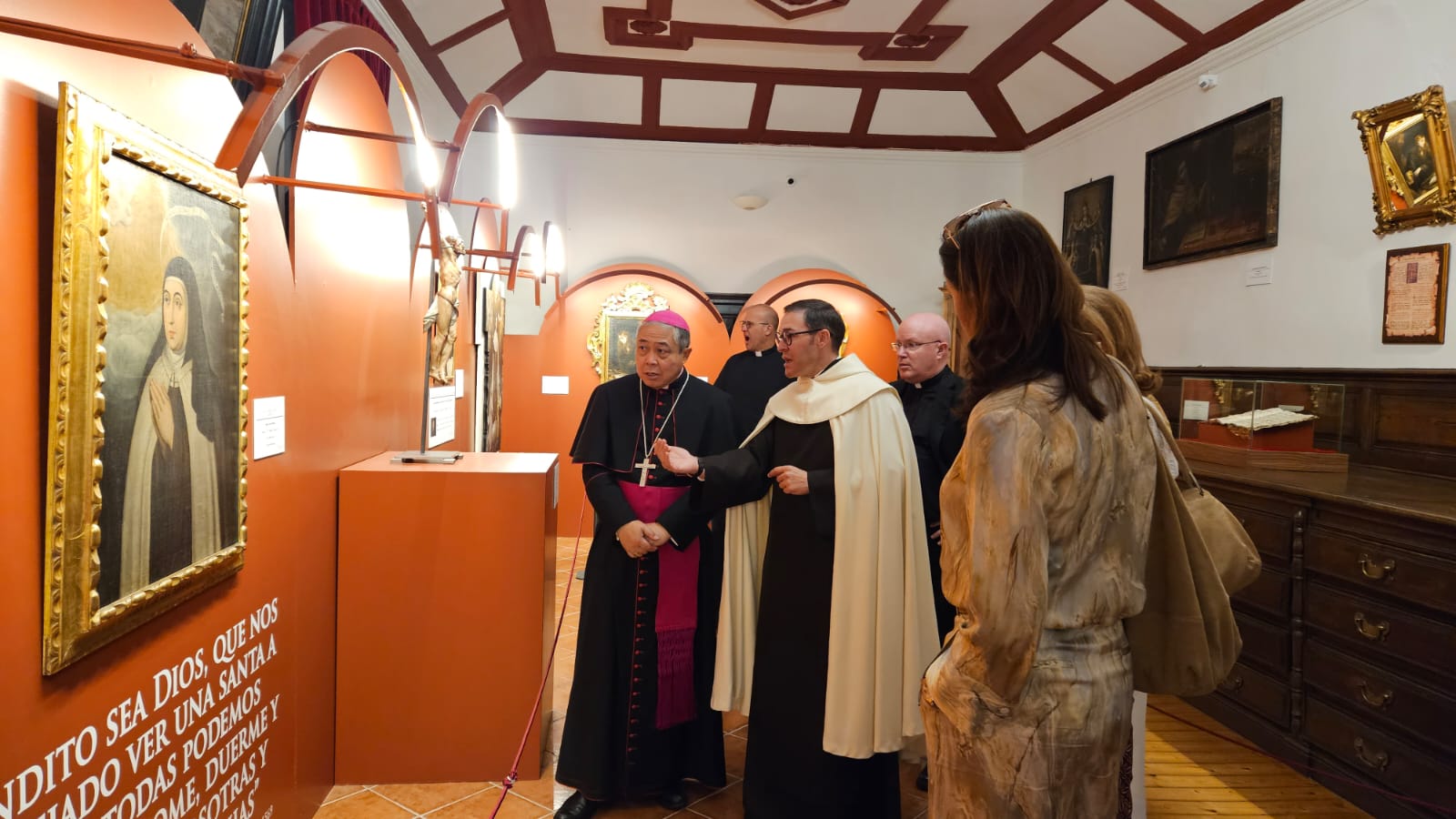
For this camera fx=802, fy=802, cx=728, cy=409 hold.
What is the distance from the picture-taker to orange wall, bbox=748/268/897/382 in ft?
27.4

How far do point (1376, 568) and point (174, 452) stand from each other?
419cm

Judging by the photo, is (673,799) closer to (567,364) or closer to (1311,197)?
(1311,197)

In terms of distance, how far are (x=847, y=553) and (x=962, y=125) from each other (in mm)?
7097

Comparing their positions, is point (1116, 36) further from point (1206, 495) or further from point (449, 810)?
point (449, 810)

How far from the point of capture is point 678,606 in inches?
123

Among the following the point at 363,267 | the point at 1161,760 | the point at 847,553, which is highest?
the point at 363,267

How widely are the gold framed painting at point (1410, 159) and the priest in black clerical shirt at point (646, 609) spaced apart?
4.08m

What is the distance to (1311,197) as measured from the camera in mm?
5109

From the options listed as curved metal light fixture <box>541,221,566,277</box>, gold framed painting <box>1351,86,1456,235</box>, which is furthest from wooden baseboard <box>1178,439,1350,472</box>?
curved metal light fixture <box>541,221,566,277</box>

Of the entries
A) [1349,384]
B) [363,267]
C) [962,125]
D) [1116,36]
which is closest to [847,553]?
[363,267]

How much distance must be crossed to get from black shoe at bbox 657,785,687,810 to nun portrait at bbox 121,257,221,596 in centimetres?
191

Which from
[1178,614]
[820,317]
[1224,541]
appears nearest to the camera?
[1178,614]

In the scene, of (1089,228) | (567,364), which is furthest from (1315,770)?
(567,364)

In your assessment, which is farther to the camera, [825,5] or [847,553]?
[825,5]
